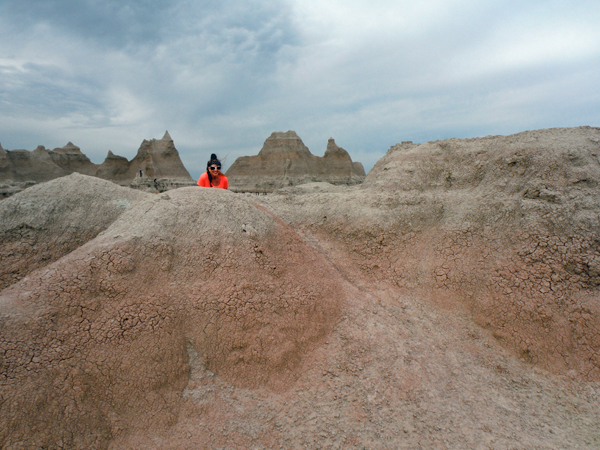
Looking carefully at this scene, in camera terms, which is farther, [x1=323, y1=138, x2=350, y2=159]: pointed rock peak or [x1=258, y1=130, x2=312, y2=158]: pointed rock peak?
[x1=323, y1=138, x2=350, y2=159]: pointed rock peak

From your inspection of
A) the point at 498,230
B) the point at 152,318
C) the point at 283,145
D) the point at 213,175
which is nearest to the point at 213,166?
the point at 213,175

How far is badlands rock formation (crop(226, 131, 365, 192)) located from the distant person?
27.0 meters

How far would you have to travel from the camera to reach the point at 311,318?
5062 millimetres

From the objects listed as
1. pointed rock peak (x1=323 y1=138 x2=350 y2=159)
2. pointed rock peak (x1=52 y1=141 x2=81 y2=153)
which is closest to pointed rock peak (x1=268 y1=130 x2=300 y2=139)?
pointed rock peak (x1=323 y1=138 x2=350 y2=159)

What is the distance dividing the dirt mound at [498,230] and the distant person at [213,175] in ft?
5.16

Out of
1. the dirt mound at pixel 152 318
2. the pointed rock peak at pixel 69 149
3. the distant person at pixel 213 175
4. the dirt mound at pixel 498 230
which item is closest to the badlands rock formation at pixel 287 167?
the pointed rock peak at pixel 69 149

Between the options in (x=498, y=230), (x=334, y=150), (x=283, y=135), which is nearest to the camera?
(x=498, y=230)

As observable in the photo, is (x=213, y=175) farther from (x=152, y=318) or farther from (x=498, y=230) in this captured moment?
(x=498, y=230)

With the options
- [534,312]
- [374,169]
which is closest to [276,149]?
[374,169]

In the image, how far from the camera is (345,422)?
3922 millimetres

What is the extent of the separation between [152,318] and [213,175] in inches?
153

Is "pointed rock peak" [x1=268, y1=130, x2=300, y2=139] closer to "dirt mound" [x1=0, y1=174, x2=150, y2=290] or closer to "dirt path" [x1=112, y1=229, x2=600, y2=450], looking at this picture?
"dirt mound" [x1=0, y1=174, x2=150, y2=290]

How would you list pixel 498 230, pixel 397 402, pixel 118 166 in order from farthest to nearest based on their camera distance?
1. pixel 118 166
2. pixel 498 230
3. pixel 397 402

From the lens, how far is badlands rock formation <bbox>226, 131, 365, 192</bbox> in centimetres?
3531
